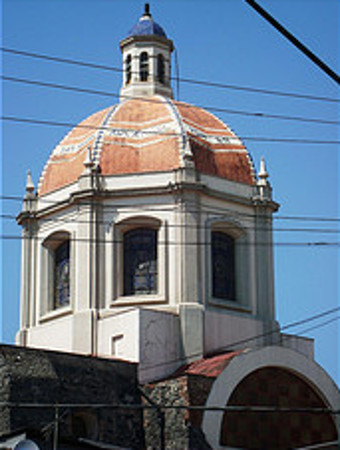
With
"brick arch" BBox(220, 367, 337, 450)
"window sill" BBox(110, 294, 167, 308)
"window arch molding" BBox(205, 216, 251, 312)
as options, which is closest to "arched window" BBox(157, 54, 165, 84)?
"window arch molding" BBox(205, 216, 251, 312)

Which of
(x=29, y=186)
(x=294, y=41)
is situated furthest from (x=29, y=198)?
(x=294, y=41)

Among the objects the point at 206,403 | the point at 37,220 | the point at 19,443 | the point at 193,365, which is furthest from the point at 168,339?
the point at 19,443

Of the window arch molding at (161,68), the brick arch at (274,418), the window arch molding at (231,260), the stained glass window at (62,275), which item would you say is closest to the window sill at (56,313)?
the stained glass window at (62,275)

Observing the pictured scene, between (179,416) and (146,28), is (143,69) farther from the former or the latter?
(179,416)

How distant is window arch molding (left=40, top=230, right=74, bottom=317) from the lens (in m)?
42.1

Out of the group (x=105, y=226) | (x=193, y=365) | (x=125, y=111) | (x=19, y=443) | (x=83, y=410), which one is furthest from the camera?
(x=125, y=111)

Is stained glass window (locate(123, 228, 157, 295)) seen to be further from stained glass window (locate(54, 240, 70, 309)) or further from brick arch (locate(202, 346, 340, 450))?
brick arch (locate(202, 346, 340, 450))

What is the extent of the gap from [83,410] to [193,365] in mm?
5090

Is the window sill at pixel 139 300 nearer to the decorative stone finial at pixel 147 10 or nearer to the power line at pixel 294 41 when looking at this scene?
the decorative stone finial at pixel 147 10

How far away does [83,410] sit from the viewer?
1373 inches

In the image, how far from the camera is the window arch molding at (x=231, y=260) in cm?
4119

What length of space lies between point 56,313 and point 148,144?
7.33m

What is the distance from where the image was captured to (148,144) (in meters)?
42.9

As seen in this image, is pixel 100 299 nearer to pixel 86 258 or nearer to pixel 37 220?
pixel 86 258
